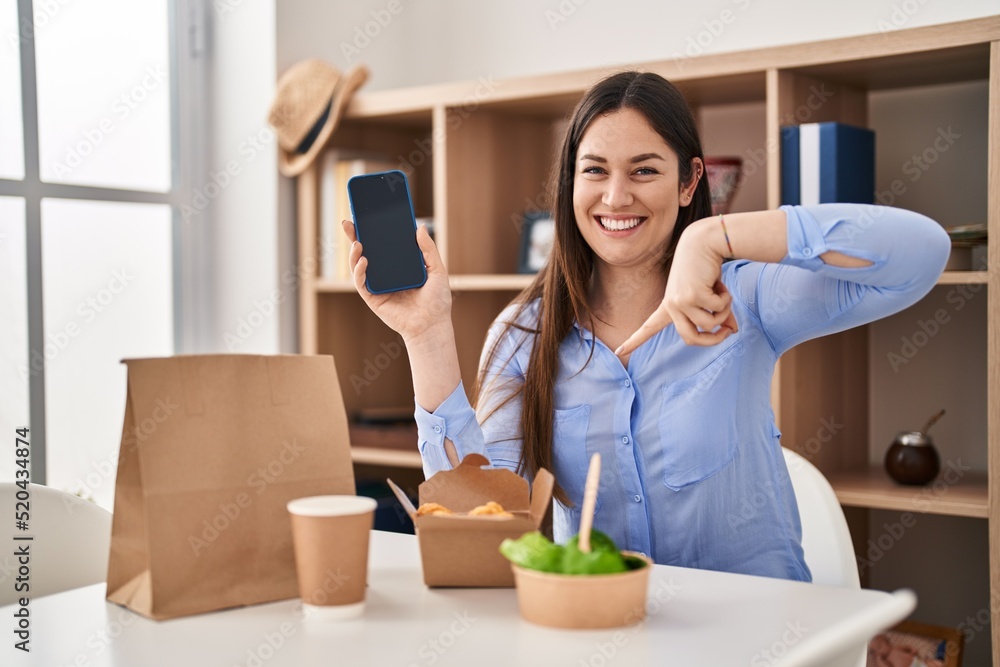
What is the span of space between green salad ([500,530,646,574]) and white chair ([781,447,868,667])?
2.04 feet

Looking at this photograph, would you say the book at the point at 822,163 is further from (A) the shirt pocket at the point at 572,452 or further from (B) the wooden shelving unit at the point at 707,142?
(A) the shirt pocket at the point at 572,452

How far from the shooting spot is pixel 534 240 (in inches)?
97.8

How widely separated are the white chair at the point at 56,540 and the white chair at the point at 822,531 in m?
0.97

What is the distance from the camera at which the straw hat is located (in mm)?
2561

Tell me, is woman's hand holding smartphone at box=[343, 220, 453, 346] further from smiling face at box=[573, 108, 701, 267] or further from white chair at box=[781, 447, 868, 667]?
white chair at box=[781, 447, 868, 667]

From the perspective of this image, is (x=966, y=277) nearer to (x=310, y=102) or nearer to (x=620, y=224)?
(x=620, y=224)

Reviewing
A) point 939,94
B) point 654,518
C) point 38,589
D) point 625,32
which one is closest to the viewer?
point 38,589

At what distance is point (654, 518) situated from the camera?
4.95 ft

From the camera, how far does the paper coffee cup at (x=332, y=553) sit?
0.90 m

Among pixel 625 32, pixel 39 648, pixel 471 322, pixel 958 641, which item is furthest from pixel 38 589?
pixel 625 32

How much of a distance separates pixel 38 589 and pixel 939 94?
1.99 m

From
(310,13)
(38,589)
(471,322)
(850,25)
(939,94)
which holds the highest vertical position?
(310,13)

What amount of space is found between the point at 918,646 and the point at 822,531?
824mm

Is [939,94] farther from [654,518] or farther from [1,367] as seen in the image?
[1,367]
